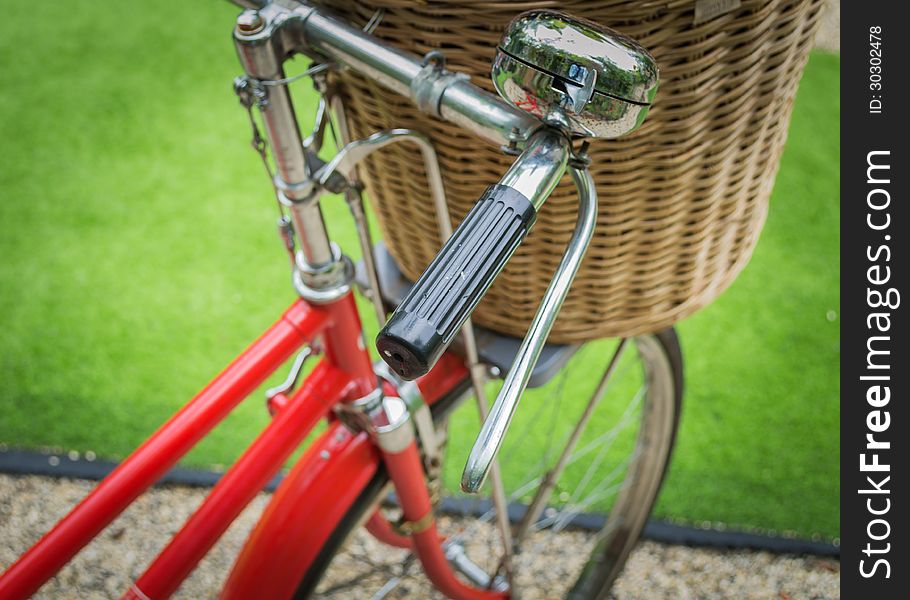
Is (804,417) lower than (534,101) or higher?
lower

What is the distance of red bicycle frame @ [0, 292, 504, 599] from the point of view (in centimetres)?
64

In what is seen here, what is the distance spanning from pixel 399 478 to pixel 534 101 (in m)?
0.45

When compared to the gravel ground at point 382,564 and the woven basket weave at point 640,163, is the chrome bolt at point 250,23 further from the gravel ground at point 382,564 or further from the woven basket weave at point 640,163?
the gravel ground at point 382,564

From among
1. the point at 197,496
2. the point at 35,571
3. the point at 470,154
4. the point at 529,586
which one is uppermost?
the point at 470,154

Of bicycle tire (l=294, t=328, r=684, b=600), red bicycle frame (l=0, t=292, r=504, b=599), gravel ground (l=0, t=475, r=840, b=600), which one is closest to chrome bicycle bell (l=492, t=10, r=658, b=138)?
red bicycle frame (l=0, t=292, r=504, b=599)

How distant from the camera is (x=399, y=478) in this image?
83 cm

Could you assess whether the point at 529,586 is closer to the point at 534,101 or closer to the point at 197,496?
the point at 197,496

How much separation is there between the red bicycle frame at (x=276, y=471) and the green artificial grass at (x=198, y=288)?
0.63 meters

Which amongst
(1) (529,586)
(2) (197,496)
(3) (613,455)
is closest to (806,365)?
(3) (613,455)

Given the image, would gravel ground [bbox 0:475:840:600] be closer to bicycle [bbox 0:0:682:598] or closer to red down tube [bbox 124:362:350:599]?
bicycle [bbox 0:0:682:598]

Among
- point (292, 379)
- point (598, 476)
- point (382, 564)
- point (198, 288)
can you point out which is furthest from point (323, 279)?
point (198, 288)

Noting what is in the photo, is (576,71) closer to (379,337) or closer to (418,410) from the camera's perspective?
(379,337)

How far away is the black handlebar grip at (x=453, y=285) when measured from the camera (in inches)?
17.0

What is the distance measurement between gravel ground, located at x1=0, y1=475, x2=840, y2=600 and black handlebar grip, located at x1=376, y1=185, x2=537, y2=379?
89 cm
